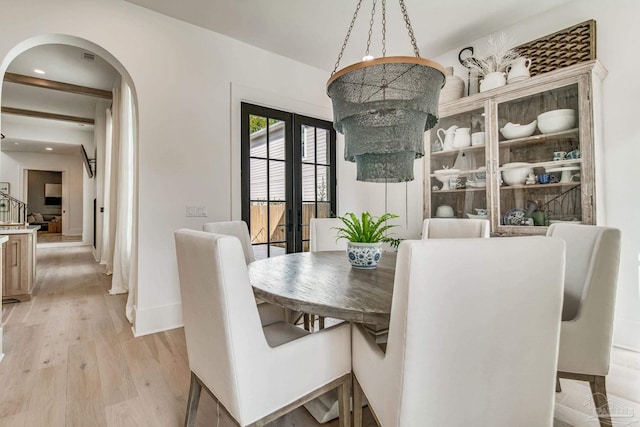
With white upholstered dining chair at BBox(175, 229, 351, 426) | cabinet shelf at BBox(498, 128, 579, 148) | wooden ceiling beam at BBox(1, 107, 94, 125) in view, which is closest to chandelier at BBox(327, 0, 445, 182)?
white upholstered dining chair at BBox(175, 229, 351, 426)

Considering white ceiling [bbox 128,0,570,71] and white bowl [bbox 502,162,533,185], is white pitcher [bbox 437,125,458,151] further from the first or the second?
white ceiling [bbox 128,0,570,71]

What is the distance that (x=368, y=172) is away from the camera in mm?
1836

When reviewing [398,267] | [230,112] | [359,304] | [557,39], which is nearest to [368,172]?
[359,304]

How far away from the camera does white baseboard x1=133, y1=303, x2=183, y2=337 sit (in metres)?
2.56

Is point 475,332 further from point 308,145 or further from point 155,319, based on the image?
point 308,145

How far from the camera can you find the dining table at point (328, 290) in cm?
110

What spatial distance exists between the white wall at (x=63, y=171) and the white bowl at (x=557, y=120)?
11.7m

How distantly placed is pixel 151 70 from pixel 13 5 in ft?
2.92

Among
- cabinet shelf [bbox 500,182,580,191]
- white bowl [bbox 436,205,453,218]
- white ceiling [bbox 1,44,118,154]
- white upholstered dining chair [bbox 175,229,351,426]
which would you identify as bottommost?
white upholstered dining chair [bbox 175,229,351,426]

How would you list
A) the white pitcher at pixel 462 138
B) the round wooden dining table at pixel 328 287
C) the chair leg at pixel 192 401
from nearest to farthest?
the round wooden dining table at pixel 328 287 → the chair leg at pixel 192 401 → the white pitcher at pixel 462 138

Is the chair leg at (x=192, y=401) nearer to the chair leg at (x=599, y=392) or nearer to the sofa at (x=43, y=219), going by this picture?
the chair leg at (x=599, y=392)

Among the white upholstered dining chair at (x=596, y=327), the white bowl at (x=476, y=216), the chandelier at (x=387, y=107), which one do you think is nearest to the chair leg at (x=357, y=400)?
the white upholstered dining chair at (x=596, y=327)

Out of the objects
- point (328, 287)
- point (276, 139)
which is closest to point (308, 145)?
point (276, 139)

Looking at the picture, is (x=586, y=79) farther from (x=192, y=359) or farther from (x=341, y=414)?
(x=192, y=359)
